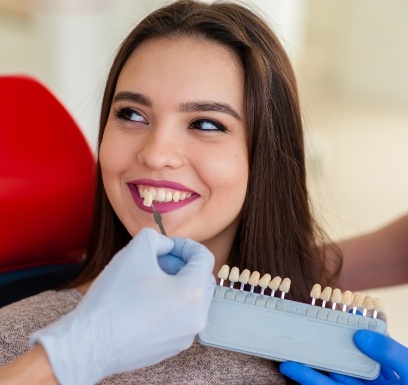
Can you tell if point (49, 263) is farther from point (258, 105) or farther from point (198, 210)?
point (258, 105)

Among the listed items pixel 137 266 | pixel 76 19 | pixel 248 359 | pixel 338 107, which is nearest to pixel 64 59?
pixel 76 19

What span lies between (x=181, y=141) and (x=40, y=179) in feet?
1.11

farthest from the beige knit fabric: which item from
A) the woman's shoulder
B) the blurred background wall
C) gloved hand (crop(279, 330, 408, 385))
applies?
the blurred background wall

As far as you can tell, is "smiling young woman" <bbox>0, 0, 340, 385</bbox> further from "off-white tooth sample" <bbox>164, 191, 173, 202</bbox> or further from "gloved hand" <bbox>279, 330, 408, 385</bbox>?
"gloved hand" <bbox>279, 330, 408, 385</bbox>

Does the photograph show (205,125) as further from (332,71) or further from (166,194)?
(332,71)

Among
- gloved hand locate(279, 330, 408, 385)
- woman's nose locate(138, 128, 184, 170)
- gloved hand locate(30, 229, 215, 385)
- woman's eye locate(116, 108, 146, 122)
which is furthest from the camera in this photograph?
woman's eye locate(116, 108, 146, 122)

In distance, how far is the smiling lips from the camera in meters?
1.27

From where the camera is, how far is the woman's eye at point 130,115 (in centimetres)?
135

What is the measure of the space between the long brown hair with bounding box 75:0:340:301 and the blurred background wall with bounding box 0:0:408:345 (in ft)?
3.32

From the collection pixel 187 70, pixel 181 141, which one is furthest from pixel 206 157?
pixel 187 70

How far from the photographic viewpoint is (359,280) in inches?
66.5

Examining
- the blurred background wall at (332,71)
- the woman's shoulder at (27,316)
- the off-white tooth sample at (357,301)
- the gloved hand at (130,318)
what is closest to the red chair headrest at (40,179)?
the woman's shoulder at (27,316)

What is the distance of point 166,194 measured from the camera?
4.19 ft

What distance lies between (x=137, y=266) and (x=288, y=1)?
296 cm
